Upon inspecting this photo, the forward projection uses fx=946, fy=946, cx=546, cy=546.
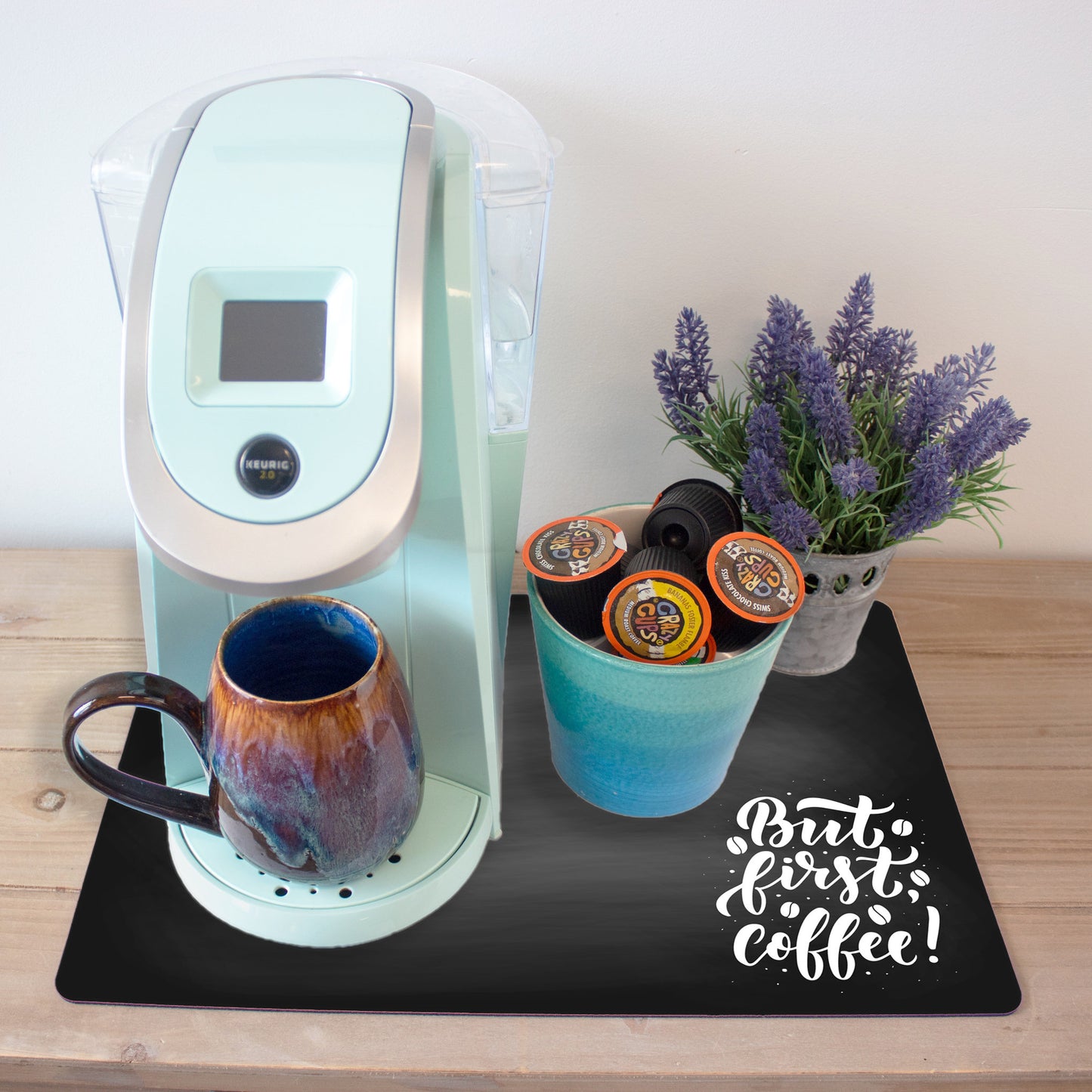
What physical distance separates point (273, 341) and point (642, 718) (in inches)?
11.1

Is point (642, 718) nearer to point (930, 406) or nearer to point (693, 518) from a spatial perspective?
point (693, 518)

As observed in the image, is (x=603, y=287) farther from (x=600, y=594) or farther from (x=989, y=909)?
(x=989, y=909)

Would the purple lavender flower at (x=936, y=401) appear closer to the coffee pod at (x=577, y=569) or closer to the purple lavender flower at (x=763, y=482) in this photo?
the purple lavender flower at (x=763, y=482)

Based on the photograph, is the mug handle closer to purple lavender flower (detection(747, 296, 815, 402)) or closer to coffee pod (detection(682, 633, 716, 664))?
coffee pod (detection(682, 633, 716, 664))

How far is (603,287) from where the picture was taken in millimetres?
694

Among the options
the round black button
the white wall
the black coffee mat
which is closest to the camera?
the round black button

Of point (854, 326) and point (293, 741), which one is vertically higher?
point (854, 326)

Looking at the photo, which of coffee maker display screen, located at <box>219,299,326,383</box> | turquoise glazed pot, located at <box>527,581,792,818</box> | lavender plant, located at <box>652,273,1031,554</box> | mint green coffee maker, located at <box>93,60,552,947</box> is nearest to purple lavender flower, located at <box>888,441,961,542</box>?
lavender plant, located at <box>652,273,1031,554</box>

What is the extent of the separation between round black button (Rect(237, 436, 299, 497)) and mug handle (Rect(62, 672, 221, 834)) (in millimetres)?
138

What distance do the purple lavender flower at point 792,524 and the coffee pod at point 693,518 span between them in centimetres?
3

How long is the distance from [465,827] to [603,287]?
0.39 metres

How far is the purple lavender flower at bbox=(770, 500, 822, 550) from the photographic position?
0.57 m

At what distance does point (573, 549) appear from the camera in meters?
0.54

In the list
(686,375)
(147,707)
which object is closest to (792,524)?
(686,375)
